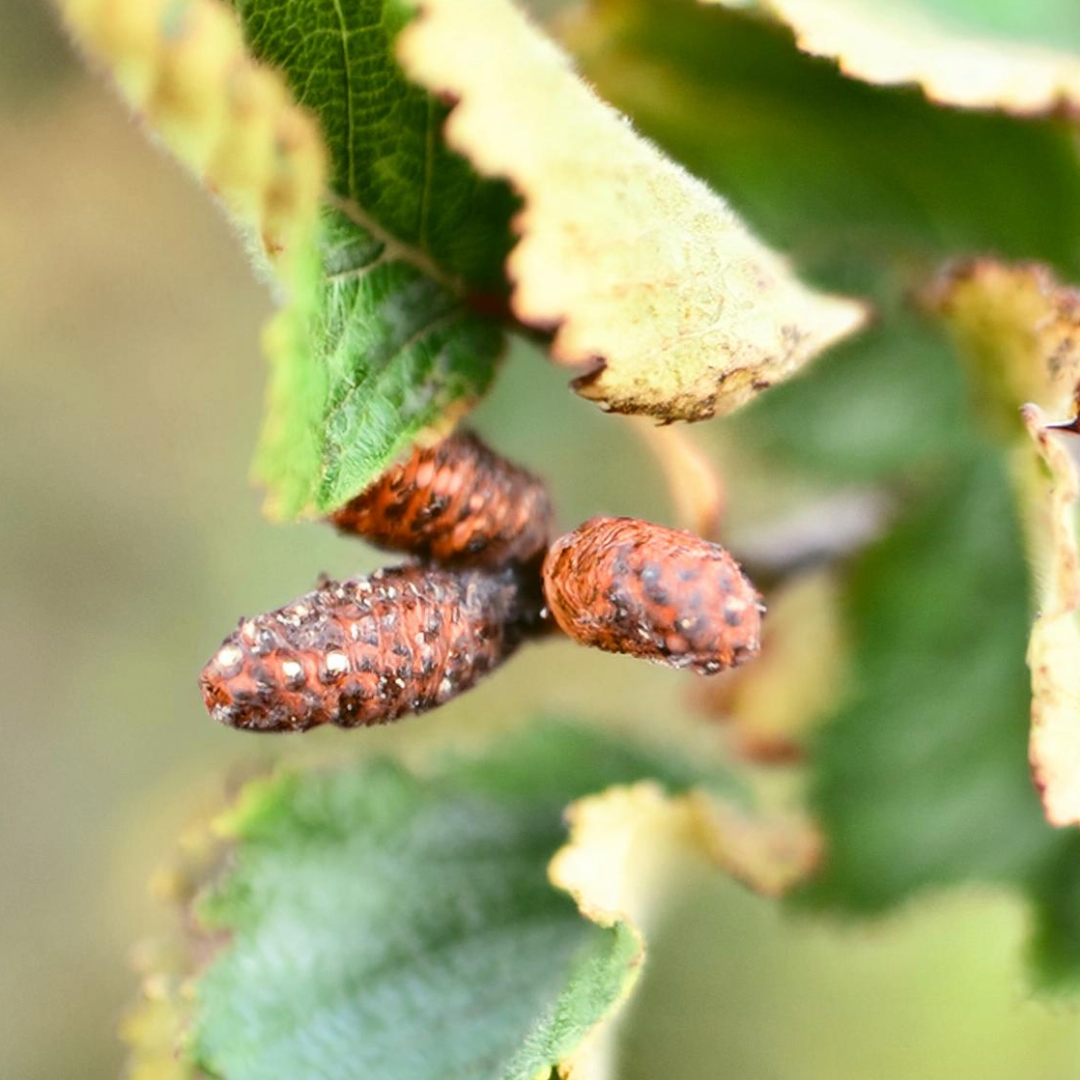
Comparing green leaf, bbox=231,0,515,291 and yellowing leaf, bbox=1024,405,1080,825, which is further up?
green leaf, bbox=231,0,515,291

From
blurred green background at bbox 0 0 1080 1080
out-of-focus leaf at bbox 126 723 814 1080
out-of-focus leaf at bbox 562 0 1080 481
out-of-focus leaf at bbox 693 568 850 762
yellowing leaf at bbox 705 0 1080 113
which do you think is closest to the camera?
yellowing leaf at bbox 705 0 1080 113

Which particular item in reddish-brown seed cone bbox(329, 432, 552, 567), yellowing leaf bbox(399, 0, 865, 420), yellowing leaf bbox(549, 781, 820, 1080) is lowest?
yellowing leaf bbox(549, 781, 820, 1080)

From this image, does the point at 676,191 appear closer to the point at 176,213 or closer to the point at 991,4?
the point at 991,4

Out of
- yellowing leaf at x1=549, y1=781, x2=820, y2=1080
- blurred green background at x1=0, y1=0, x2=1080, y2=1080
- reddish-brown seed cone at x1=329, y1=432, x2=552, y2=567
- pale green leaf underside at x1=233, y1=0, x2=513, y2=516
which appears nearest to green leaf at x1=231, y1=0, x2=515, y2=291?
pale green leaf underside at x1=233, y1=0, x2=513, y2=516

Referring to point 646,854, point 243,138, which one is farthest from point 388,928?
point 243,138

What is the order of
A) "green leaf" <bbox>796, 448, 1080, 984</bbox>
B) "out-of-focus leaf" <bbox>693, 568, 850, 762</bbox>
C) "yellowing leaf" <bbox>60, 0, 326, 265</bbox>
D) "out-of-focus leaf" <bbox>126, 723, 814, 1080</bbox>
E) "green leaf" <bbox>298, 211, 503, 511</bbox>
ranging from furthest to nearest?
1. "out-of-focus leaf" <bbox>693, 568, 850, 762</bbox>
2. "green leaf" <bbox>796, 448, 1080, 984</bbox>
3. "out-of-focus leaf" <bbox>126, 723, 814, 1080</bbox>
4. "green leaf" <bbox>298, 211, 503, 511</bbox>
5. "yellowing leaf" <bbox>60, 0, 326, 265</bbox>

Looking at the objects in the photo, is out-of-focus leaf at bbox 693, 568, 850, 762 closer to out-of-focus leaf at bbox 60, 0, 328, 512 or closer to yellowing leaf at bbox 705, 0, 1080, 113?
yellowing leaf at bbox 705, 0, 1080, 113

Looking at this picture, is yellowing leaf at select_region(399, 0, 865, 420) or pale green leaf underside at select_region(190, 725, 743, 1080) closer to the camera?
yellowing leaf at select_region(399, 0, 865, 420)
